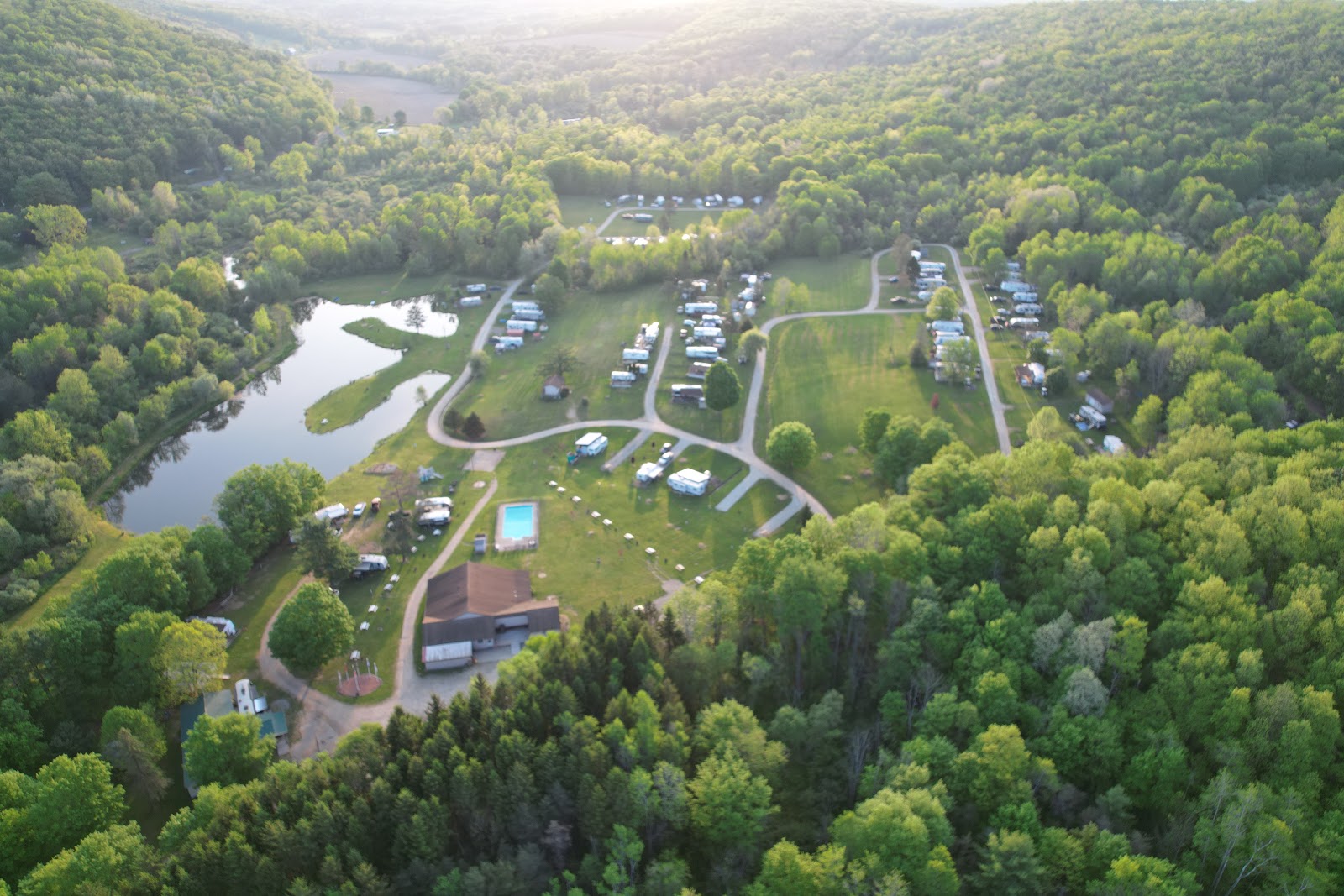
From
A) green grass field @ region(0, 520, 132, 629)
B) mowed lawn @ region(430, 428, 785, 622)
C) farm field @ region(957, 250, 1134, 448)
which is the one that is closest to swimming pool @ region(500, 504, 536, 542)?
mowed lawn @ region(430, 428, 785, 622)

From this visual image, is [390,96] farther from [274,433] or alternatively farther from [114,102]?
[274,433]

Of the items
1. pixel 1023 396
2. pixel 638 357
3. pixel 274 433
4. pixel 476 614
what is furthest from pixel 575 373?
pixel 1023 396

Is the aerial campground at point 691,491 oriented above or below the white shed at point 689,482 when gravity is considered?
above

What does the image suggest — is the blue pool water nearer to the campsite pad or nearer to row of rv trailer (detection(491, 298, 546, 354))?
the campsite pad

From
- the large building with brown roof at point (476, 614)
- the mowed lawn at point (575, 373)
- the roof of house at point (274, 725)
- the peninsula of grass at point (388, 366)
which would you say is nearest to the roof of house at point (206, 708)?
the roof of house at point (274, 725)

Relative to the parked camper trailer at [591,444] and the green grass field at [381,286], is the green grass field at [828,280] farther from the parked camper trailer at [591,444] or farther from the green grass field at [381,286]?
the green grass field at [381,286]

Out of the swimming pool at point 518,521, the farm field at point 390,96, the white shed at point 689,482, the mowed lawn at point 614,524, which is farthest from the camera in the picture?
the farm field at point 390,96
